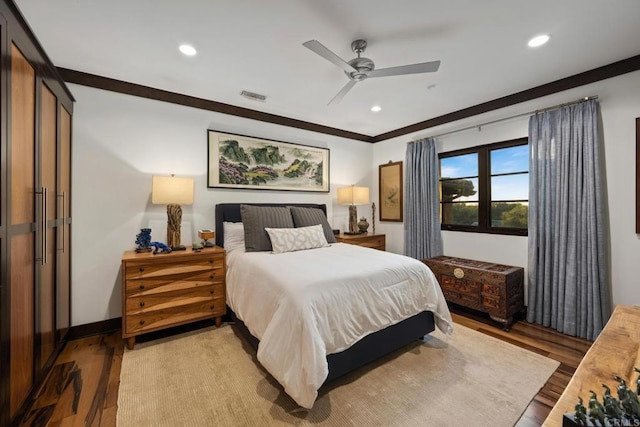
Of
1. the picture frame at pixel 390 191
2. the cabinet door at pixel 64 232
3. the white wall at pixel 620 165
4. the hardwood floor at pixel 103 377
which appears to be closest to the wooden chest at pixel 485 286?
the hardwood floor at pixel 103 377

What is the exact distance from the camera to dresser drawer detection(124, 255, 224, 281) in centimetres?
247

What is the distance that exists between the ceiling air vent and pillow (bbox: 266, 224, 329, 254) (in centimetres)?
161

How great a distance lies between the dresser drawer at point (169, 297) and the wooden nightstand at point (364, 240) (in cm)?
195

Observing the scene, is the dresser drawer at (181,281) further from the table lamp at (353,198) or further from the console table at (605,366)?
the console table at (605,366)

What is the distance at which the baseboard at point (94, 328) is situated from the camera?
2684mm

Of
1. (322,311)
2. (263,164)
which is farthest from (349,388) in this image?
(263,164)

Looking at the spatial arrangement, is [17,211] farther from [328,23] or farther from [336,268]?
[328,23]

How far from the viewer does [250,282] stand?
7.70 ft

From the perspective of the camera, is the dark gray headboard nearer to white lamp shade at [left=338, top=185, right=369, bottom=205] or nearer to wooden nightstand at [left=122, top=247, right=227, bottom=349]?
wooden nightstand at [left=122, top=247, right=227, bottom=349]

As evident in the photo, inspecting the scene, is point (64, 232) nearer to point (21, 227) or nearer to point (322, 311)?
point (21, 227)

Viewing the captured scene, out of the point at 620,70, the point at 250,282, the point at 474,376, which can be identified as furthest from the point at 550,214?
the point at 250,282

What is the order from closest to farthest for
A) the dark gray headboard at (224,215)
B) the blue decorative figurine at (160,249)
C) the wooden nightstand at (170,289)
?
the wooden nightstand at (170,289)
the blue decorative figurine at (160,249)
the dark gray headboard at (224,215)

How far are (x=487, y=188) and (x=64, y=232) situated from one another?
4.70 m

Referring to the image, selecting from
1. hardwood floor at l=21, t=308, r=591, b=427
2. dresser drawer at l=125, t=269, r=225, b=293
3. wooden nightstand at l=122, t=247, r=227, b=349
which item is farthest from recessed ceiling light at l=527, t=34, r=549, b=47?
dresser drawer at l=125, t=269, r=225, b=293
